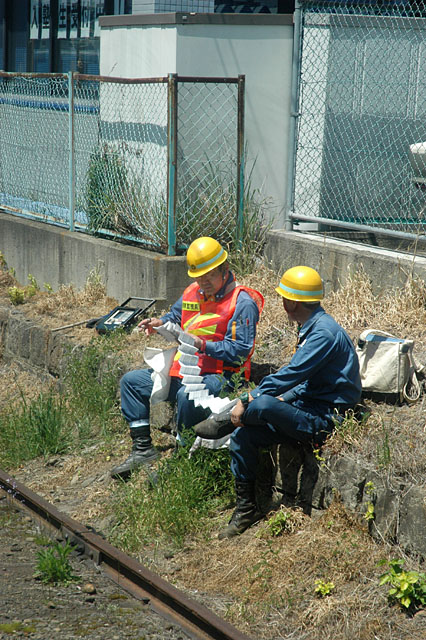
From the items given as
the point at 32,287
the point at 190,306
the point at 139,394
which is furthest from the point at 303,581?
the point at 32,287

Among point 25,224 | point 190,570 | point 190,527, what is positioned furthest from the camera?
point 25,224

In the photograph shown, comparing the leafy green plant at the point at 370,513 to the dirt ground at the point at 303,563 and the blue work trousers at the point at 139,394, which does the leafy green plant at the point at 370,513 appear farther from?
the blue work trousers at the point at 139,394

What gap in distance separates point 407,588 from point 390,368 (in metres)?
1.59

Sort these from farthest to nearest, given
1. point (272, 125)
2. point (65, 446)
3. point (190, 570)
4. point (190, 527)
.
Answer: point (272, 125)
point (65, 446)
point (190, 527)
point (190, 570)

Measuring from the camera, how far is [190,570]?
523 centimetres

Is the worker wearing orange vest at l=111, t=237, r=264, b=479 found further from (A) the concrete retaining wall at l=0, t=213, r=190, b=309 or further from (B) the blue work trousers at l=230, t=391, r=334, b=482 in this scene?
(A) the concrete retaining wall at l=0, t=213, r=190, b=309

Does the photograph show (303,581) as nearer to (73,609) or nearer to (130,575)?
(130,575)

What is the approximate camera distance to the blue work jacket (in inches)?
204

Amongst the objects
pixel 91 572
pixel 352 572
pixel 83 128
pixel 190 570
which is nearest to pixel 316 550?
pixel 352 572

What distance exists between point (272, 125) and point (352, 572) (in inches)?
213

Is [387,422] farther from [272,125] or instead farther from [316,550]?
[272,125]

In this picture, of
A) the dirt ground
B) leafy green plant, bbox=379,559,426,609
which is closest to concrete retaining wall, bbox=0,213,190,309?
the dirt ground

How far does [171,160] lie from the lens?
28.0ft

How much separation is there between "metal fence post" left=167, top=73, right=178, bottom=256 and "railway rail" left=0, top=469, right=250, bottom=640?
123 inches
